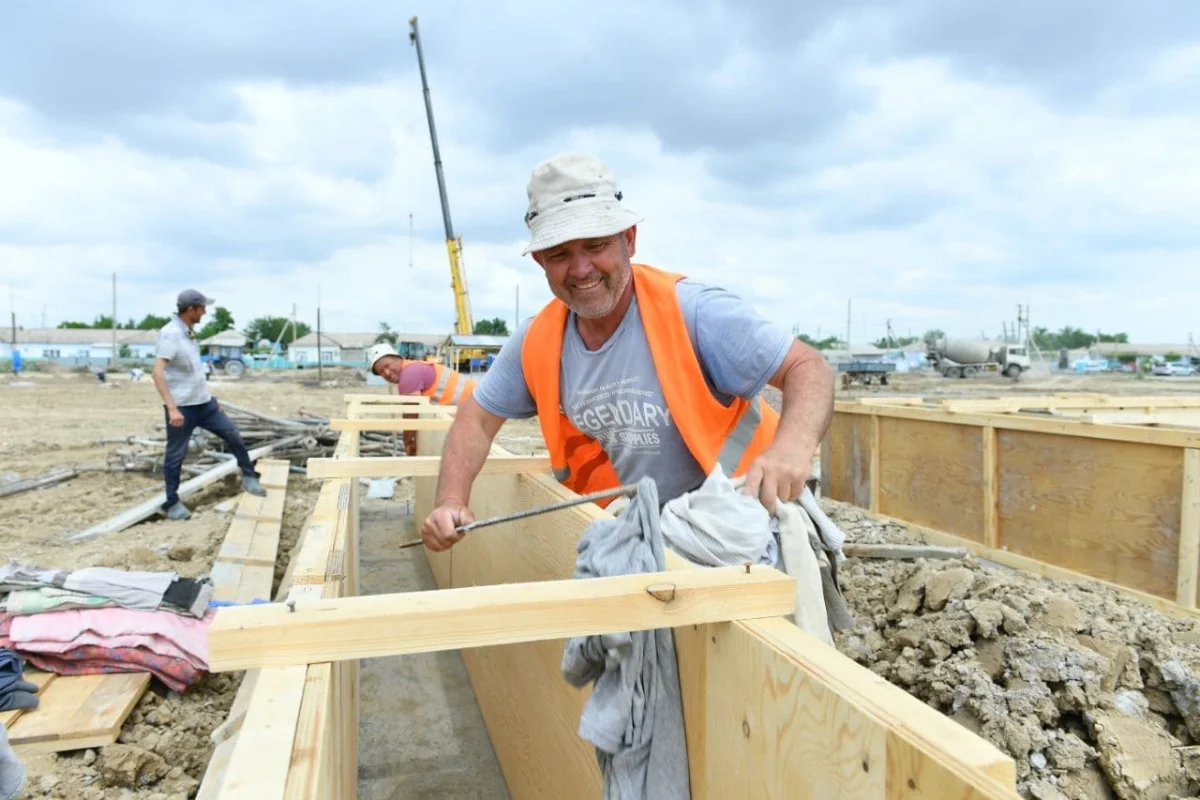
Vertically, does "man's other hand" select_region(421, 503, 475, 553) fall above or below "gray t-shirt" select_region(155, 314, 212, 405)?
below

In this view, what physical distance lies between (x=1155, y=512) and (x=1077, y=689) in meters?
2.38

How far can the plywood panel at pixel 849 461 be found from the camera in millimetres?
6953

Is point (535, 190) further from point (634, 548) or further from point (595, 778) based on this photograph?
point (595, 778)

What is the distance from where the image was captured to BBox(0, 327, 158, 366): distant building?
71.8 m

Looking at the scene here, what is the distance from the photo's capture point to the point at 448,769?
11.8ft

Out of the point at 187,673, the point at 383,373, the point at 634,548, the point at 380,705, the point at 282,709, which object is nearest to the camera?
the point at 282,709

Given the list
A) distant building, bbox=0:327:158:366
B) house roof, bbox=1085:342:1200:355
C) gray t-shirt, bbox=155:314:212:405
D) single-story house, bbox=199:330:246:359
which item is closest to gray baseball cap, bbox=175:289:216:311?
gray t-shirt, bbox=155:314:212:405

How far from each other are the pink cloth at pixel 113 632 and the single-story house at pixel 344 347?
41.3m

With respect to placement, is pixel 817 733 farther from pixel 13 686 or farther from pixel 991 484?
pixel 991 484

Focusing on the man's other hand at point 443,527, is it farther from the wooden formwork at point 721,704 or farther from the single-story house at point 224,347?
the single-story house at point 224,347

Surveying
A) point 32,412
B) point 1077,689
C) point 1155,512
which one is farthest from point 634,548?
point 32,412

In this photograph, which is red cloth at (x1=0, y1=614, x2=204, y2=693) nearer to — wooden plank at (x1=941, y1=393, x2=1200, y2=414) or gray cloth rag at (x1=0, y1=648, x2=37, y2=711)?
gray cloth rag at (x1=0, y1=648, x2=37, y2=711)

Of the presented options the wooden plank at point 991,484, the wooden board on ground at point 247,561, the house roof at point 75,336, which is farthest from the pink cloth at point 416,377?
the house roof at point 75,336

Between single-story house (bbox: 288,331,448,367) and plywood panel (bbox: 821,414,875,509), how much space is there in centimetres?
3879
